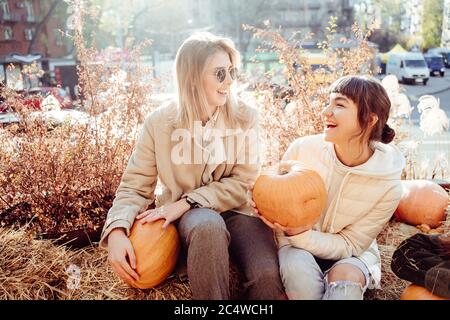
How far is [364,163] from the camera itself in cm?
225

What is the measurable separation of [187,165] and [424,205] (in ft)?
6.60

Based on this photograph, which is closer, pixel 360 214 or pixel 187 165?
pixel 360 214

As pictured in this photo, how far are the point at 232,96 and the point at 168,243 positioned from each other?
88 cm

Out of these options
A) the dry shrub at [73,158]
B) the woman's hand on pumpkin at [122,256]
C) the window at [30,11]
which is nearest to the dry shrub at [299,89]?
the dry shrub at [73,158]

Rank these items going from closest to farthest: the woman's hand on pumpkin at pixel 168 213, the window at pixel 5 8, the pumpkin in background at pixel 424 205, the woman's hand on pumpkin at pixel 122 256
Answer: the woman's hand on pumpkin at pixel 122 256, the woman's hand on pumpkin at pixel 168 213, the pumpkin in background at pixel 424 205, the window at pixel 5 8

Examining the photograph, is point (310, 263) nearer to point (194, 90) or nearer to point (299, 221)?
point (299, 221)

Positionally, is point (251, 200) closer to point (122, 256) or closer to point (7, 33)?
point (122, 256)

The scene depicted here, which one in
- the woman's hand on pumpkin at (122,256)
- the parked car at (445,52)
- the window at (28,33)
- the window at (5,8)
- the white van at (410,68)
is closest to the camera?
the woman's hand on pumpkin at (122,256)

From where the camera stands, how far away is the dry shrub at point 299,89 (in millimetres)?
3730

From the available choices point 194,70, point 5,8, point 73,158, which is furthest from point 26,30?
point 194,70

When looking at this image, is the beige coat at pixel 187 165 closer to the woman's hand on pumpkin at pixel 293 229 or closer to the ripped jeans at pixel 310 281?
the woman's hand on pumpkin at pixel 293 229

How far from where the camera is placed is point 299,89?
382 centimetres

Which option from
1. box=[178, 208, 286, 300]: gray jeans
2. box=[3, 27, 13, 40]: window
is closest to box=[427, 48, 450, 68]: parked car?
box=[3, 27, 13, 40]: window

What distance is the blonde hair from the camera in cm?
228
